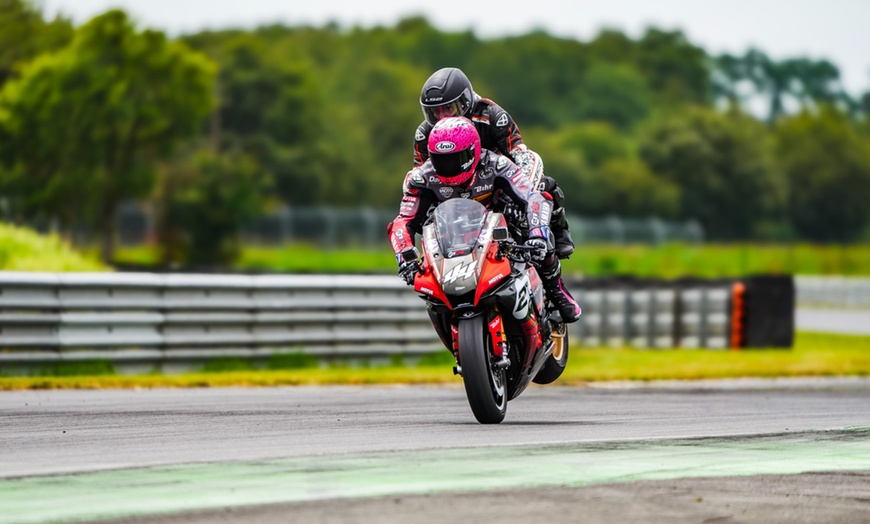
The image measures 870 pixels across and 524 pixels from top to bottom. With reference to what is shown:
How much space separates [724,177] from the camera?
4099 inches

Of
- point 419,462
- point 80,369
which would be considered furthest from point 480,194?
point 80,369

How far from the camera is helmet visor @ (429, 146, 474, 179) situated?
888 centimetres

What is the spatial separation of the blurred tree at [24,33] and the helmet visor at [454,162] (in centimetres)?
4106

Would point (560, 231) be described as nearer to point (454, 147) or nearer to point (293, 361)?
point (454, 147)

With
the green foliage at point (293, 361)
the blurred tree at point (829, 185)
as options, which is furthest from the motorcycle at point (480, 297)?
the blurred tree at point (829, 185)

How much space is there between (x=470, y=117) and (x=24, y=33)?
43.6m

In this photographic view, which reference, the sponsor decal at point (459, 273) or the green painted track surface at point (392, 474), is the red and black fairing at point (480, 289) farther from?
the green painted track surface at point (392, 474)

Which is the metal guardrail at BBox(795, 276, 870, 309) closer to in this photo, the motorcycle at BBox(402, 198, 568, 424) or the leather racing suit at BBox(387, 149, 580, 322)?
the leather racing suit at BBox(387, 149, 580, 322)

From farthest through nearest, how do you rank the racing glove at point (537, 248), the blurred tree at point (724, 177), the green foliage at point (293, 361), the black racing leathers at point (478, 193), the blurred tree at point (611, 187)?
the blurred tree at point (611, 187)
the blurred tree at point (724, 177)
the green foliage at point (293, 361)
the black racing leathers at point (478, 193)
the racing glove at point (537, 248)

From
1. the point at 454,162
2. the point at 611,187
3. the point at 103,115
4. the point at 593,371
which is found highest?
the point at 611,187

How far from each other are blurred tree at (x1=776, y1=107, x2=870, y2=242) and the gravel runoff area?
348ft

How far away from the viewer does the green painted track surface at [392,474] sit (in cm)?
555

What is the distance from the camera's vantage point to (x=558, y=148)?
393 feet

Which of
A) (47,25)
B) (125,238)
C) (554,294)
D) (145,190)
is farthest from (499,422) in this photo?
(125,238)
